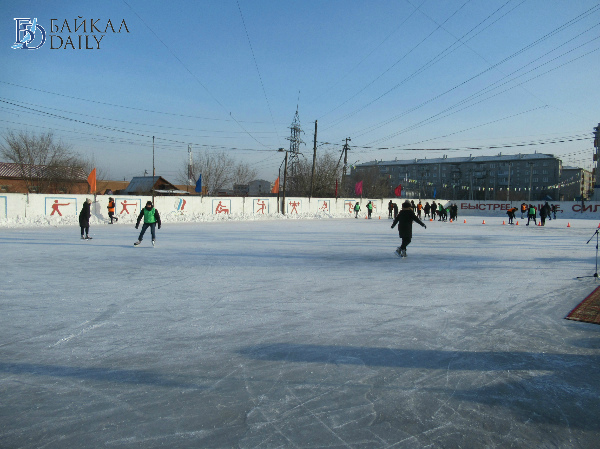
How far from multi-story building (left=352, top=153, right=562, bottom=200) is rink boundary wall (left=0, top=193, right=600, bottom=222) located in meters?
34.6

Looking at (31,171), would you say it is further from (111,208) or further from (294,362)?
(294,362)

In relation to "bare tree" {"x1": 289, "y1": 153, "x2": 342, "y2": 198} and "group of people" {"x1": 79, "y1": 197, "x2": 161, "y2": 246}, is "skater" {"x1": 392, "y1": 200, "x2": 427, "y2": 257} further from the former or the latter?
"bare tree" {"x1": 289, "y1": 153, "x2": 342, "y2": 198}

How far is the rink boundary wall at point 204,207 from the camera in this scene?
69.8ft

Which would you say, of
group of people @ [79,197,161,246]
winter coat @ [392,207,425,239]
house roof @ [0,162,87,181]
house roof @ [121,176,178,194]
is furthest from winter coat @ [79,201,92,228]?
house roof @ [121,176,178,194]

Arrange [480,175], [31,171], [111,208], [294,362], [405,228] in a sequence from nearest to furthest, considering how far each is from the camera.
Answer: [294,362] < [405,228] < [111,208] < [31,171] < [480,175]

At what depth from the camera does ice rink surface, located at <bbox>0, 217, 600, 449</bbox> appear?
2.56m

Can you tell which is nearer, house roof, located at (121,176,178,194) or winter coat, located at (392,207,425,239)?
winter coat, located at (392,207,425,239)

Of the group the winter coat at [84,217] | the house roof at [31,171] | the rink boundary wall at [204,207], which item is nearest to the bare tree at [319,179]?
the rink boundary wall at [204,207]

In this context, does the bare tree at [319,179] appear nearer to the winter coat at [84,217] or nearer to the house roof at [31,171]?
the house roof at [31,171]

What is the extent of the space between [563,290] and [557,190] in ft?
282

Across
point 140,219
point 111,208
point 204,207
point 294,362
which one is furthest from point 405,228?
point 204,207

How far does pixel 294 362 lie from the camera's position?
3.65m

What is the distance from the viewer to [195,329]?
456 centimetres

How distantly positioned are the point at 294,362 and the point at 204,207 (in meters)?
26.6
